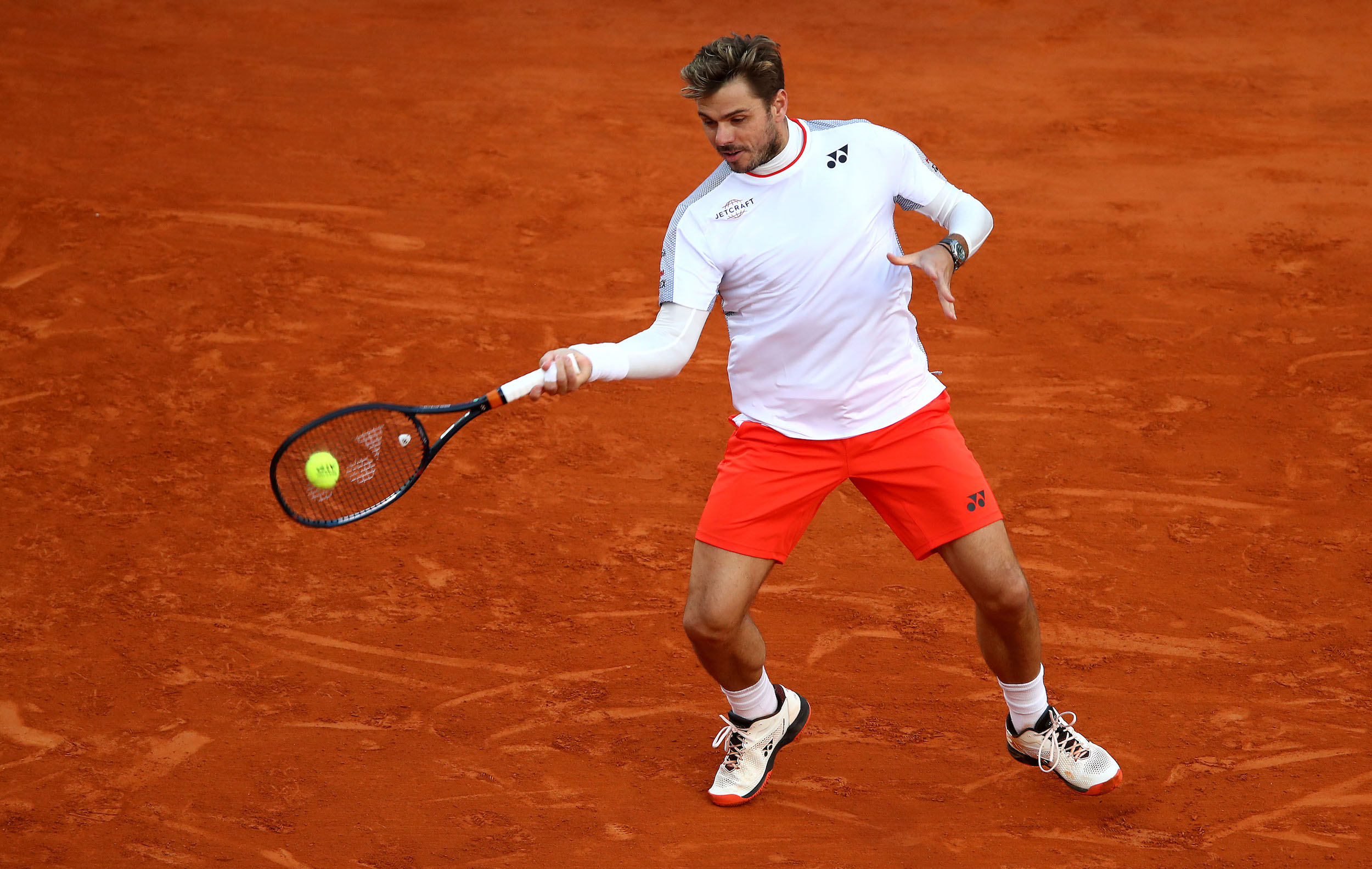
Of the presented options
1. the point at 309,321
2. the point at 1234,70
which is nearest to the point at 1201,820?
the point at 309,321

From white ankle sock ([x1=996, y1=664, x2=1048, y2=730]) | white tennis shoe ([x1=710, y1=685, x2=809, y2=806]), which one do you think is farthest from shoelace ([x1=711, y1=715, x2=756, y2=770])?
white ankle sock ([x1=996, y1=664, x2=1048, y2=730])

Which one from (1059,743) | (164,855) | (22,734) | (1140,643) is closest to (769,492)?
(1059,743)

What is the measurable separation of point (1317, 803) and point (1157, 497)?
1.84 m

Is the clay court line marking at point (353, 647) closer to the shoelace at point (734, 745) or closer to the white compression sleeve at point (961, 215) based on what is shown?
the shoelace at point (734, 745)

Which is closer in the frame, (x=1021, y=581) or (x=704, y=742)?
(x=1021, y=581)

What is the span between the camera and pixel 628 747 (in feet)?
14.9

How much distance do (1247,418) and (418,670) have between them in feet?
13.6

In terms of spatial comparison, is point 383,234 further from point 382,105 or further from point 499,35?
point 499,35

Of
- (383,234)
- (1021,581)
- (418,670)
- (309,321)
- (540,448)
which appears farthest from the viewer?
(383,234)

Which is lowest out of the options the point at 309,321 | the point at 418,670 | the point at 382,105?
the point at 418,670

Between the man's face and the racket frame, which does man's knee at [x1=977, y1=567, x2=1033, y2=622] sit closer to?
the man's face

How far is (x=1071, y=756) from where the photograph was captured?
4.19 metres

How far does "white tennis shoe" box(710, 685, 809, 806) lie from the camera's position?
14.0 feet

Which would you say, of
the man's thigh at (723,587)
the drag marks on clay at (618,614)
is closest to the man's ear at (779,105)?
the man's thigh at (723,587)
